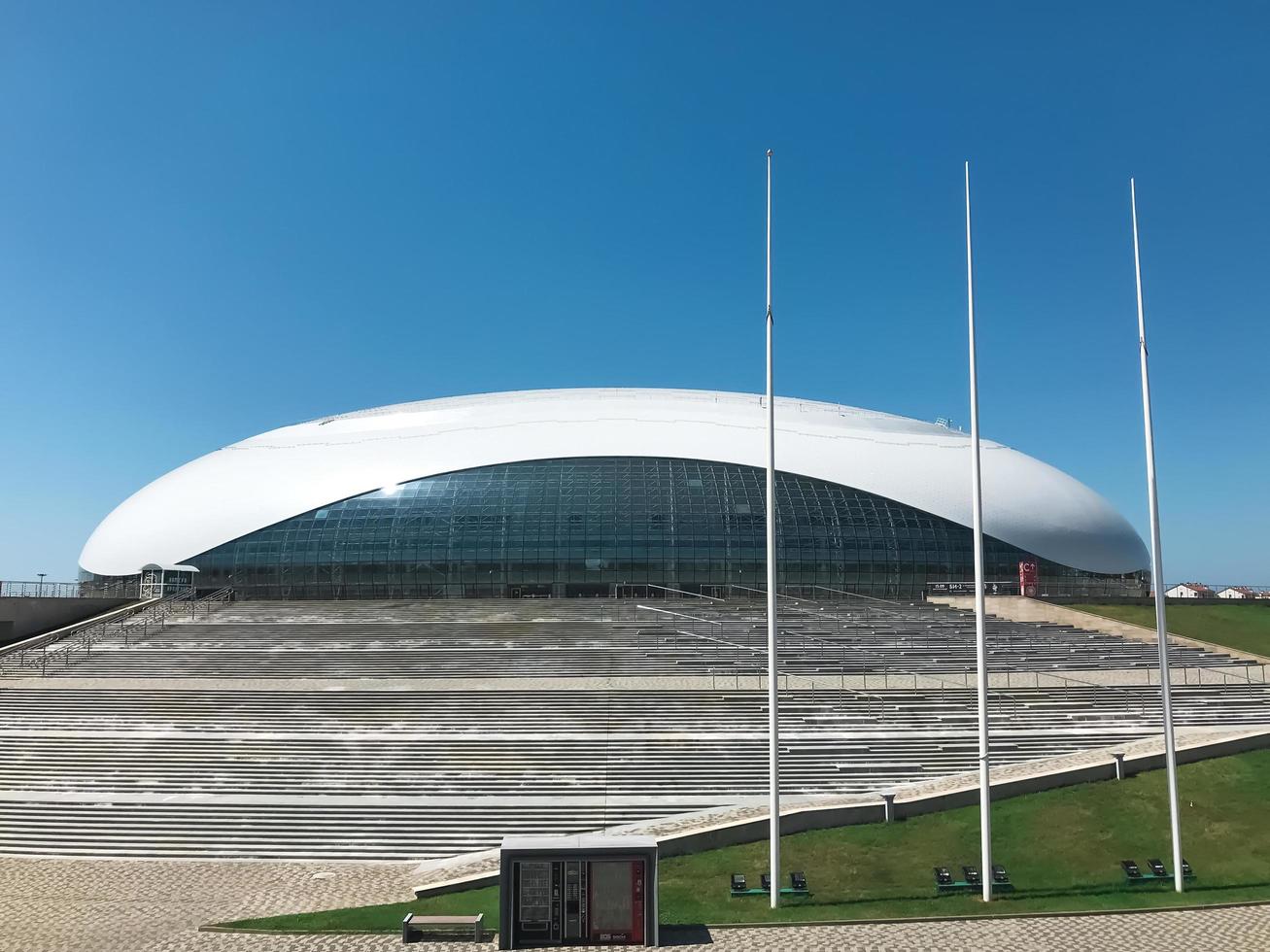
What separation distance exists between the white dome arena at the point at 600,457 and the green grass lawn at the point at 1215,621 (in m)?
9.73

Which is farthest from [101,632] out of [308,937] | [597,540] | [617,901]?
[617,901]

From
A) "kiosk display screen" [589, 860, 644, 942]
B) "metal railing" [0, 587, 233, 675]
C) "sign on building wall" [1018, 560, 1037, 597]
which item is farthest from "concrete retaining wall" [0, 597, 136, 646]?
"sign on building wall" [1018, 560, 1037, 597]

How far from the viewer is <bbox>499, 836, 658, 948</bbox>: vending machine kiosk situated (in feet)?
41.6

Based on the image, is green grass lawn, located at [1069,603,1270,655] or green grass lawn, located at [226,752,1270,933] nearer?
green grass lawn, located at [226,752,1270,933]

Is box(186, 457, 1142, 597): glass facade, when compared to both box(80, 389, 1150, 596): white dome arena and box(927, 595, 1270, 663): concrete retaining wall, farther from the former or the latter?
box(927, 595, 1270, 663): concrete retaining wall

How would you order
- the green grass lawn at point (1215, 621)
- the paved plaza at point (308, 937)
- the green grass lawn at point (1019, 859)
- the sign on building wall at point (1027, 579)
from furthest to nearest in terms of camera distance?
the sign on building wall at point (1027, 579), the green grass lawn at point (1215, 621), the green grass lawn at point (1019, 859), the paved plaza at point (308, 937)

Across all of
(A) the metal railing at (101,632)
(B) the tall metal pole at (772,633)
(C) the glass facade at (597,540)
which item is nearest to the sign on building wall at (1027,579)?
(C) the glass facade at (597,540)

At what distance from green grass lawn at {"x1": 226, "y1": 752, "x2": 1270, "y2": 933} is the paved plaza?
2.10 ft

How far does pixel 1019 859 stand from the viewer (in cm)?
1634

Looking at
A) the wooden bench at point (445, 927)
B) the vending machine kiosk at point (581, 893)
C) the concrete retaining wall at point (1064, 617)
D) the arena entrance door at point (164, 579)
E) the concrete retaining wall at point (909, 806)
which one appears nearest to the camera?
the vending machine kiosk at point (581, 893)

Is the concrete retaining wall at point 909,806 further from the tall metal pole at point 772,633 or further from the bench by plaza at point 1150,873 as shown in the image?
the bench by plaza at point 1150,873

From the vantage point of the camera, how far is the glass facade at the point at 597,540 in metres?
48.4

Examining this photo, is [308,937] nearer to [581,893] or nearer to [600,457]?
[581,893]

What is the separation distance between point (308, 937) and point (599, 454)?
3912 centimetres
